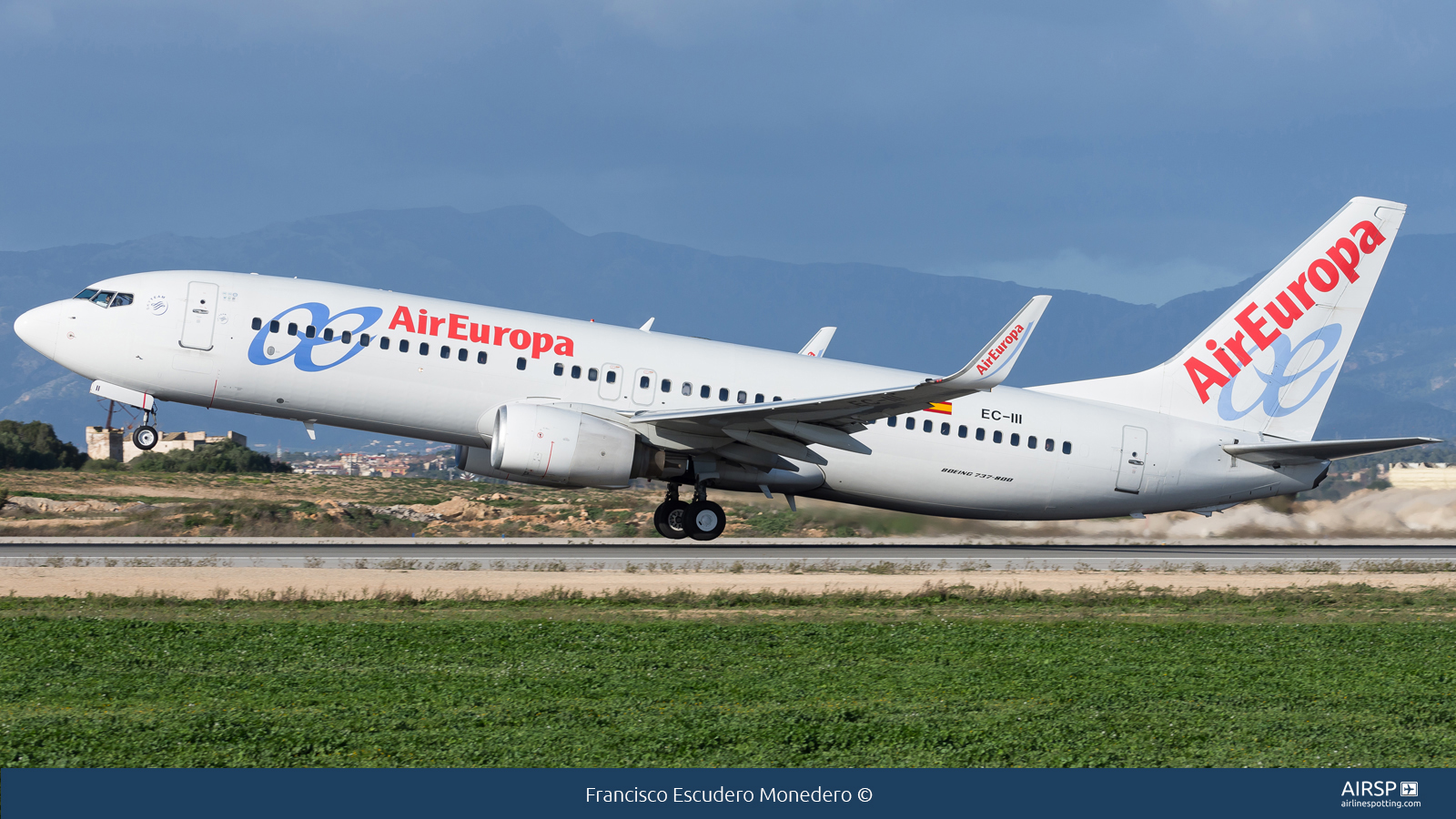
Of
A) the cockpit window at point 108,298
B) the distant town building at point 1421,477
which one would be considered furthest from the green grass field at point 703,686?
the distant town building at point 1421,477

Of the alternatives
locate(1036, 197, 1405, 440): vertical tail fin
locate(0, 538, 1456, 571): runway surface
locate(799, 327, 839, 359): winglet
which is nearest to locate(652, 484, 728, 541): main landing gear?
locate(0, 538, 1456, 571): runway surface

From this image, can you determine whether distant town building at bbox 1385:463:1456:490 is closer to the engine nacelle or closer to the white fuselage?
the white fuselage

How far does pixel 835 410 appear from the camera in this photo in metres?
24.3

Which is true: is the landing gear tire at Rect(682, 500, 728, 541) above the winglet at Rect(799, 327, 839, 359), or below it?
below

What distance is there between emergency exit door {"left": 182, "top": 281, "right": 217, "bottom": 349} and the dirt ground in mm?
4711

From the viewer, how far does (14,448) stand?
49.9 meters

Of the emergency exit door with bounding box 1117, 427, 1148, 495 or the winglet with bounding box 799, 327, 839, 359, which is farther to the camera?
the winglet with bounding box 799, 327, 839, 359

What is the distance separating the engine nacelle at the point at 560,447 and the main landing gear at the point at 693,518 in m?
2.80

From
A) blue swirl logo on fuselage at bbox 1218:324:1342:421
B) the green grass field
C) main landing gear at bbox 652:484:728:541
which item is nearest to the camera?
the green grass field

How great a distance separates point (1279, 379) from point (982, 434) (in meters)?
7.87

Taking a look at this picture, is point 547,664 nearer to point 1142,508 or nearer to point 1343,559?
point 1142,508

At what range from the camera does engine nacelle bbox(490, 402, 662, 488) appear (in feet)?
78.7

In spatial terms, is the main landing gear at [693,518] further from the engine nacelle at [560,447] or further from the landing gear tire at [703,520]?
the engine nacelle at [560,447]

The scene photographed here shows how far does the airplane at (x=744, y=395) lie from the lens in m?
24.4
